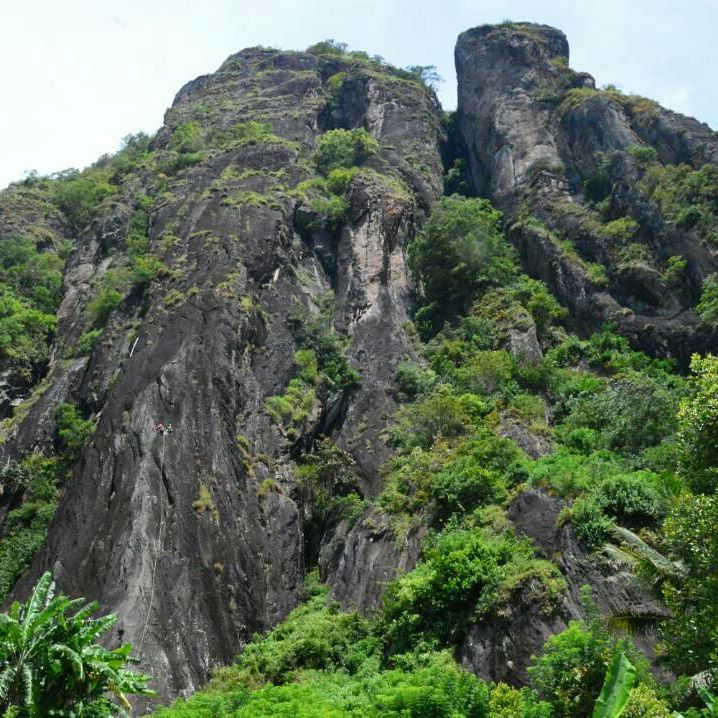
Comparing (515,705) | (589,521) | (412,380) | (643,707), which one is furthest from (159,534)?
(643,707)

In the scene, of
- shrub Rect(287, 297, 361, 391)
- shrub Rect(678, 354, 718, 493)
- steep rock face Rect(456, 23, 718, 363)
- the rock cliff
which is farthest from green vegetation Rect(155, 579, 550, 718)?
steep rock face Rect(456, 23, 718, 363)

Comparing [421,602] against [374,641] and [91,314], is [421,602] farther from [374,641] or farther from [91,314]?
[91,314]

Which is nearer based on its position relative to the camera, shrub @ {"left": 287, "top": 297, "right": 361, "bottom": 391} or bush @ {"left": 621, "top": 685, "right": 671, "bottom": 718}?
bush @ {"left": 621, "top": 685, "right": 671, "bottom": 718}

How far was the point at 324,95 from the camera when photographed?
64.2m

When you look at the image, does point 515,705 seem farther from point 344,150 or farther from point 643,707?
point 344,150

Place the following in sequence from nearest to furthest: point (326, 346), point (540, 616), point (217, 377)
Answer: point (540, 616), point (217, 377), point (326, 346)

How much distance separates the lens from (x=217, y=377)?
2991cm

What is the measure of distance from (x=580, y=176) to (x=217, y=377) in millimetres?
30696

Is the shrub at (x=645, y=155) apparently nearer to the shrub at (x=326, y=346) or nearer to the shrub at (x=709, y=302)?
the shrub at (x=709, y=302)

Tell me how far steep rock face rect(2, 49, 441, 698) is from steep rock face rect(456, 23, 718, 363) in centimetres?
654

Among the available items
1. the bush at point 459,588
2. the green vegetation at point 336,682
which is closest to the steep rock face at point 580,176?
the bush at point 459,588

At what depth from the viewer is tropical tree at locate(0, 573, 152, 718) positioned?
1248 centimetres

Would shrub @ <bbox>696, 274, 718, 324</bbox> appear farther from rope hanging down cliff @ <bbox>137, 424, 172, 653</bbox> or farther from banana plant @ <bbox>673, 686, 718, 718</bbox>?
banana plant @ <bbox>673, 686, 718, 718</bbox>

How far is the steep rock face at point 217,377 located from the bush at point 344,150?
1.11 meters
